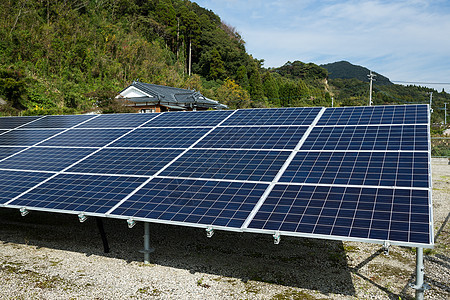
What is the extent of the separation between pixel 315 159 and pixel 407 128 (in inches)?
136

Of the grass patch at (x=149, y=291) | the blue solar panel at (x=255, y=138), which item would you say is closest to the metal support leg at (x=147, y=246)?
the grass patch at (x=149, y=291)

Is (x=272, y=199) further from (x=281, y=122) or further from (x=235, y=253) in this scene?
(x=281, y=122)

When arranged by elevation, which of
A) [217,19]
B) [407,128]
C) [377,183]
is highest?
[217,19]

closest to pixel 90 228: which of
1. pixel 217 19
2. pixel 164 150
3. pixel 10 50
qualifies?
pixel 164 150

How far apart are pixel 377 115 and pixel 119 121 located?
37.9ft

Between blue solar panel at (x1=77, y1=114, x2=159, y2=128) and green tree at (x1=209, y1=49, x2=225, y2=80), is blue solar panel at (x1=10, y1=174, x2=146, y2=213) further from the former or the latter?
green tree at (x1=209, y1=49, x2=225, y2=80)

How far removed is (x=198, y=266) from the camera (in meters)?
10.5

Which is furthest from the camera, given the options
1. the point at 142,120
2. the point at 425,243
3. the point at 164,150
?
the point at 142,120

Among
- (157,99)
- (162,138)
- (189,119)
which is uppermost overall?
(157,99)

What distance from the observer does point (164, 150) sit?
42.1 ft

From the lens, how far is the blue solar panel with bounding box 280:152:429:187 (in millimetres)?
8803

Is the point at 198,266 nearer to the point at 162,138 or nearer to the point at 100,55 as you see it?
the point at 162,138

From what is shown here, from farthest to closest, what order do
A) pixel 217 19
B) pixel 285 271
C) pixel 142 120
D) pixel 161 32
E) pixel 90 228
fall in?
pixel 217 19
pixel 161 32
pixel 142 120
pixel 90 228
pixel 285 271

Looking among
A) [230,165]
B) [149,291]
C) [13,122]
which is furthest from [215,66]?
[149,291]
